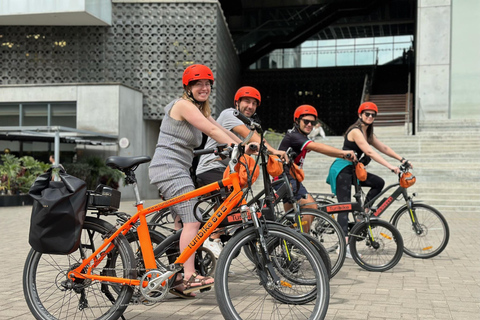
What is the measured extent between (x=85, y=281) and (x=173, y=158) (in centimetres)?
110

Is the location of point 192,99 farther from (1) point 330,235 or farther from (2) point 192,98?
(1) point 330,235

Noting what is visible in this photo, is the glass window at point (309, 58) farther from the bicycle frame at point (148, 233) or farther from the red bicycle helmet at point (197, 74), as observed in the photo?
the bicycle frame at point (148, 233)

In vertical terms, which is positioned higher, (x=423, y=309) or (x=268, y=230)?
(x=268, y=230)

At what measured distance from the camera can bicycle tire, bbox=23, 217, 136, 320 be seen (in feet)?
12.0

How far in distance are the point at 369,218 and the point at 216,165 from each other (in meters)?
1.86

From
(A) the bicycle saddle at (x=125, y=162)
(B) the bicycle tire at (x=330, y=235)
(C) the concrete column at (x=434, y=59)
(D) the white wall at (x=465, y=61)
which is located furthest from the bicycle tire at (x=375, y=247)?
(D) the white wall at (x=465, y=61)

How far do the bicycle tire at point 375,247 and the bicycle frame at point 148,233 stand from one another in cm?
275

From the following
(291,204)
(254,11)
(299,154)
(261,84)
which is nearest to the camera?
(291,204)

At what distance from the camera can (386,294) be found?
4.96 m

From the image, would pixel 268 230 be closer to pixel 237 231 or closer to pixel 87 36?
pixel 237 231

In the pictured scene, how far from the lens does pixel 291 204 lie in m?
5.37

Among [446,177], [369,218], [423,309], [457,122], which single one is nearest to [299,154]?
[369,218]

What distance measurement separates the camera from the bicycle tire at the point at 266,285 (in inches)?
130

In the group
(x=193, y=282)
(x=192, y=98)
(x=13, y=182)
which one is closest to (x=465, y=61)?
(x=13, y=182)
